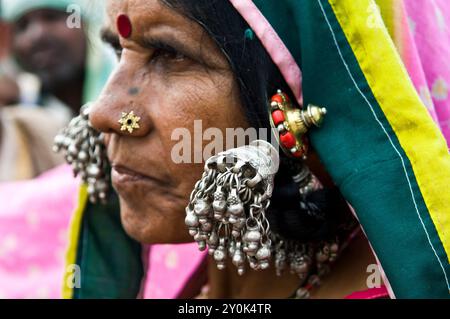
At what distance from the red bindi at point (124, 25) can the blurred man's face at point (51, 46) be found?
3.65 meters

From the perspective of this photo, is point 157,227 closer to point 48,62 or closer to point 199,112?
point 199,112

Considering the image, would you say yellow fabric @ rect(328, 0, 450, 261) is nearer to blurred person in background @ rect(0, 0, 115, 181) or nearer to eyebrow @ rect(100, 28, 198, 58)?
eyebrow @ rect(100, 28, 198, 58)

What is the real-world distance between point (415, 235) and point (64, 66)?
4.40 meters

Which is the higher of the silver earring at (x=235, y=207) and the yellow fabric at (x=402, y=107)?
the yellow fabric at (x=402, y=107)

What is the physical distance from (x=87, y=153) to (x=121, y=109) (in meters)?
0.37

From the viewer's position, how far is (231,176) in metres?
1.75

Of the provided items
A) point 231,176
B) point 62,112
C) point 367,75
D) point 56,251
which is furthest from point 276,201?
point 62,112

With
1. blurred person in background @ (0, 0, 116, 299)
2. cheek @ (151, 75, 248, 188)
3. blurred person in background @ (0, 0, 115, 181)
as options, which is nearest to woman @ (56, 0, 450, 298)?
cheek @ (151, 75, 248, 188)

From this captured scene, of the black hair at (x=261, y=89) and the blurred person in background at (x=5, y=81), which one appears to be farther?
the blurred person in background at (x=5, y=81)

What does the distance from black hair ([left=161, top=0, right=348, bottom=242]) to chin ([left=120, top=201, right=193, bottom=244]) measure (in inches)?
8.2

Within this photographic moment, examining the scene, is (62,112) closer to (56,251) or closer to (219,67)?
(56,251)

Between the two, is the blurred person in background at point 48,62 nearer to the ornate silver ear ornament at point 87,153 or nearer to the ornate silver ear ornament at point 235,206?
the ornate silver ear ornament at point 87,153

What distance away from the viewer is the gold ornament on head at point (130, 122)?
6.36 feet

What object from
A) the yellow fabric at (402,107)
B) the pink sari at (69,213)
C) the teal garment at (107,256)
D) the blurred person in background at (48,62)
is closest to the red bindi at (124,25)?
the yellow fabric at (402,107)
